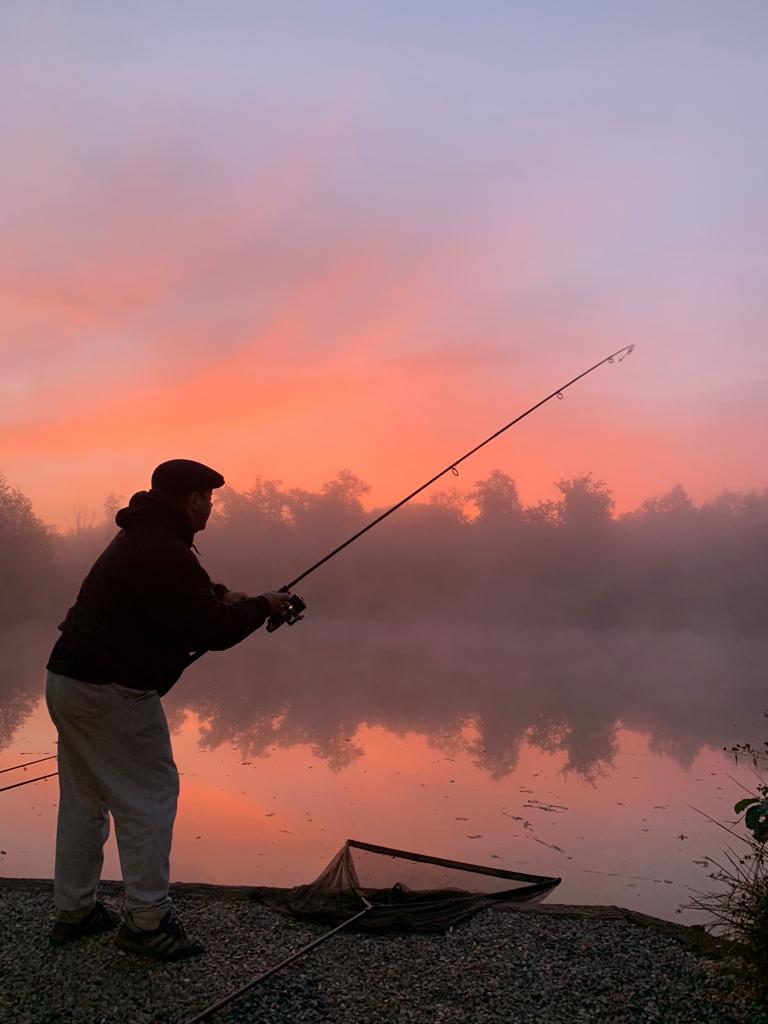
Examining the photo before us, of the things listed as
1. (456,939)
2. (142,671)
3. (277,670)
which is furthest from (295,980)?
(277,670)

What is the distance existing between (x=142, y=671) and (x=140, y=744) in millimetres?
348

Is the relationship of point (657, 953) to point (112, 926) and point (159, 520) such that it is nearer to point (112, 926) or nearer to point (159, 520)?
point (112, 926)

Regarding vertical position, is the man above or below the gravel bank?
above

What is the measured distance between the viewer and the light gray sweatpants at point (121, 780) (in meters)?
3.70

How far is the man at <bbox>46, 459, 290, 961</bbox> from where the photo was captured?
12.2ft

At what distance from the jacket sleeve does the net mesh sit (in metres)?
1.94

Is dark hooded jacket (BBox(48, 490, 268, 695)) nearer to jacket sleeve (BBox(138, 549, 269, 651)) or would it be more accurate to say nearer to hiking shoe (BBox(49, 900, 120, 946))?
jacket sleeve (BBox(138, 549, 269, 651))

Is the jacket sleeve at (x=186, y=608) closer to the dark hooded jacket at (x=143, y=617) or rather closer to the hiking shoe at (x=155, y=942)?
the dark hooded jacket at (x=143, y=617)

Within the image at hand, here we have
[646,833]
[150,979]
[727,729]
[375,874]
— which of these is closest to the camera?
[150,979]

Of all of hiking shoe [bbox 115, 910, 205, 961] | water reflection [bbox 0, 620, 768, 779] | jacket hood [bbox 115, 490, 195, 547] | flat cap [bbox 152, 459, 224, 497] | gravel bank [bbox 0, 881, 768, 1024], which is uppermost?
flat cap [bbox 152, 459, 224, 497]

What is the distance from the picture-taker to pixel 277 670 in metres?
23.4

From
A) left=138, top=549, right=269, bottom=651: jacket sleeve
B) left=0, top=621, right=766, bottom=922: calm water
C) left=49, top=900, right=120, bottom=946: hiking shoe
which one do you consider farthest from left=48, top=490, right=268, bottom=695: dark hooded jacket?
left=0, top=621, right=766, bottom=922: calm water

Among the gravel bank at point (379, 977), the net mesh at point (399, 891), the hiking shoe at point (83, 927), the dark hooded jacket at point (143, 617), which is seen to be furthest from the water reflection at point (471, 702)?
the dark hooded jacket at point (143, 617)

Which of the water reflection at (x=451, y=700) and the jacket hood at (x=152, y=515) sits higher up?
the jacket hood at (x=152, y=515)
